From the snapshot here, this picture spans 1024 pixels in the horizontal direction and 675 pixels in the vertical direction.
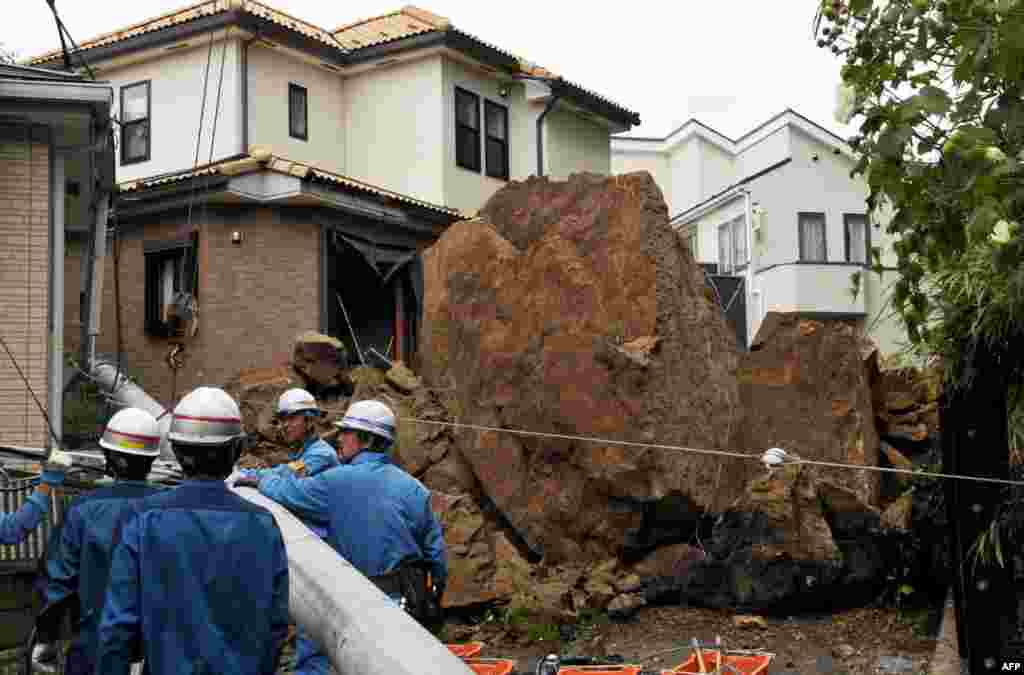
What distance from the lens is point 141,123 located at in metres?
21.2

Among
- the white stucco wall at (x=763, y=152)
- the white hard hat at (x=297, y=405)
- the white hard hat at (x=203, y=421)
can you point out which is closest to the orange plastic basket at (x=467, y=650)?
the white hard hat at (x=297, y=405)

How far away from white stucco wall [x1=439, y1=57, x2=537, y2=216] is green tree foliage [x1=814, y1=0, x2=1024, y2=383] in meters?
17.5

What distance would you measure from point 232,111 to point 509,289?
34.7 ft

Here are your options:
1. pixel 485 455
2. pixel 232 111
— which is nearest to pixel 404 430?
pixel 485 455

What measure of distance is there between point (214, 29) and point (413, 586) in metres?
15.7

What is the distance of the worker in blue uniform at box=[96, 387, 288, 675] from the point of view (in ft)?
12.6

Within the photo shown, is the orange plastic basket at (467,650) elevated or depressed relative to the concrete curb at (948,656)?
depressed

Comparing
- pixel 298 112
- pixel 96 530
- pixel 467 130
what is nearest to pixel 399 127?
pixel 467 130

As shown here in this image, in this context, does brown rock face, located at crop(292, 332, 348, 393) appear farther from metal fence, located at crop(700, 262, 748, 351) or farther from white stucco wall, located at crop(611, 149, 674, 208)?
white stucco wall, located at crop(611, 149, 674, 208)

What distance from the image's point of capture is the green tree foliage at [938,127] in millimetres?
3645

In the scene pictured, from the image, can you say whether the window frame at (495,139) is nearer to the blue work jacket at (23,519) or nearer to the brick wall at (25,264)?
the brick wall at (25,264)

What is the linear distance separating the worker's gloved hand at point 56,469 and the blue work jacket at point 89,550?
1.68 m

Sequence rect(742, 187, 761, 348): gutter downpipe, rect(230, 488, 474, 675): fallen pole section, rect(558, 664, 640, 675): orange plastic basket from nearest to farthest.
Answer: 1. rect(230, 488, 474, 675): fallen pole section
2. rect(558, 664, 640, 675): orange plastic basket
3. rect(742, 187, 761, 348): gutter downpipe

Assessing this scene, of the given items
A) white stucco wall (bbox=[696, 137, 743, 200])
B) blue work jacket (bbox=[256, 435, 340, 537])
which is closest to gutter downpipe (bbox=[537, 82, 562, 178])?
white stucco wall (bbox=[696, 137, 743, 200])
